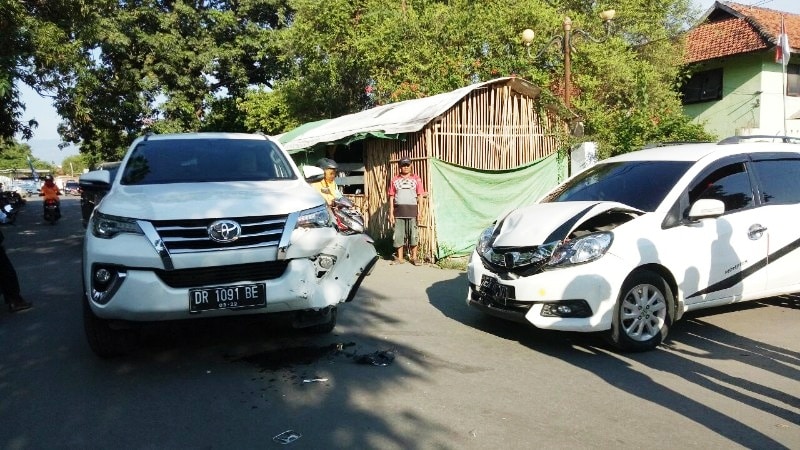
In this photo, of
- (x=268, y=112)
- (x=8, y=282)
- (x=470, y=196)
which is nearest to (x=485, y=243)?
(x=470, y=196)

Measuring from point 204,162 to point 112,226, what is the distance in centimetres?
135

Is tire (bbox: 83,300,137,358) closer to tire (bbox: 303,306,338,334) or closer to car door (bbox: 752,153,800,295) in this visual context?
tire (bbox: 303,306,338,334)

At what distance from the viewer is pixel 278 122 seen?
1017 inches

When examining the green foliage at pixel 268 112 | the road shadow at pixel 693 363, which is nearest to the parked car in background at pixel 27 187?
the green foliage at pixel 268 112

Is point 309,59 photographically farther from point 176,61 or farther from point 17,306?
point 17,306

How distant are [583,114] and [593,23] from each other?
6411mm

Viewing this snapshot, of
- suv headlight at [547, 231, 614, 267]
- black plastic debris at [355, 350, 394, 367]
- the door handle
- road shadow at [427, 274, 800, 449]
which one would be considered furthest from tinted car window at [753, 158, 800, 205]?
black plastic debris at [355, 350, 394, 367]

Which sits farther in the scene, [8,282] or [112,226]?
[8,282]

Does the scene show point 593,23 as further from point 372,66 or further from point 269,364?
point 269,364

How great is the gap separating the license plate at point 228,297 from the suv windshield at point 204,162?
131 cm

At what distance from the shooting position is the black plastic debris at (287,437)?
3320 mm

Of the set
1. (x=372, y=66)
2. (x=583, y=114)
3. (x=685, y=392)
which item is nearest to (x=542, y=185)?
(x=583, y=114)

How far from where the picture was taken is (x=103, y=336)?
4.57 metres

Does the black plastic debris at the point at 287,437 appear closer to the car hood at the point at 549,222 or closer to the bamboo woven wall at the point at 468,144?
A: the car hood at the point at 549,222
